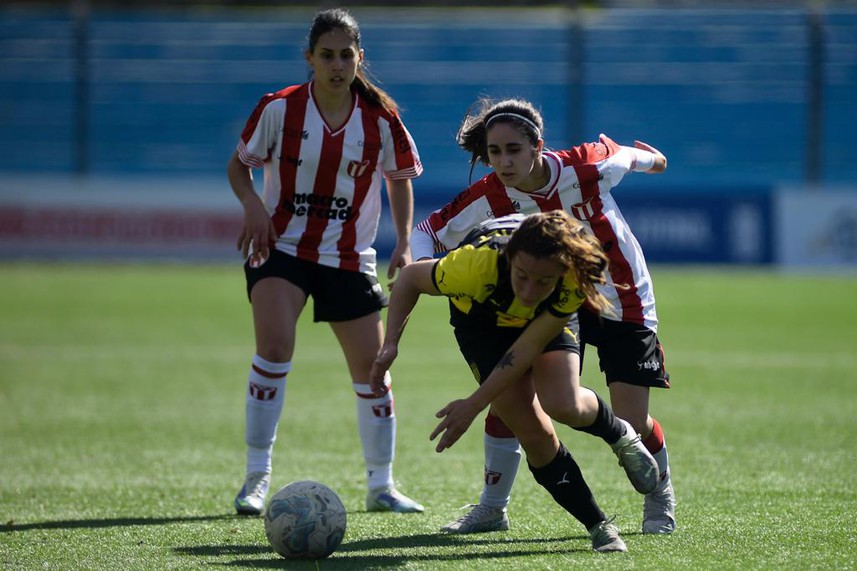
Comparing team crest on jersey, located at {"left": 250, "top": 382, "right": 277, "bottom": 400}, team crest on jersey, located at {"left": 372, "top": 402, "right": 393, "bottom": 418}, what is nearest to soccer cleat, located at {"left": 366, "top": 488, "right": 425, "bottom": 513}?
team crest on jersey, located at {"left": 372, "top": 402, "right": 393, "bottom": 418}

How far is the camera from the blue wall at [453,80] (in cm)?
2288

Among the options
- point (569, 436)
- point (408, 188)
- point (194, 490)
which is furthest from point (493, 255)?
point (569, 436)

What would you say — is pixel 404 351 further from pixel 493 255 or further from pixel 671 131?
pixel 671 131

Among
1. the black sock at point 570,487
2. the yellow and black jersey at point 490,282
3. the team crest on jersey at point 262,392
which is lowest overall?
the black sock at point 570,487

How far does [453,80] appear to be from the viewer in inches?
925

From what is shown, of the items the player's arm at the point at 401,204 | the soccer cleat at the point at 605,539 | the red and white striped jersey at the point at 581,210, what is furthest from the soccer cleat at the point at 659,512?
the player's arm at the point at 401,204

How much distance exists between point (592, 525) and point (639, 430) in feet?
1.79

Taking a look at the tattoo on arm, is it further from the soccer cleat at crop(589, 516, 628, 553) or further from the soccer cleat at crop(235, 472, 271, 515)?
the soccer cleat at crop(235, 472, 271, 515)

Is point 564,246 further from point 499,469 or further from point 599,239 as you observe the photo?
point 499,469

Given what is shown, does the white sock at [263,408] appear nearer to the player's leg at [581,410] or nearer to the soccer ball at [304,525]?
the soccer ball at [304,525]

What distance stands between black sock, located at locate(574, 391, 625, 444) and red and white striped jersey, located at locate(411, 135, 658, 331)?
53 centimetres

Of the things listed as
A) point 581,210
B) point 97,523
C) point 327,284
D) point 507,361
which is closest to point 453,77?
point 327,284

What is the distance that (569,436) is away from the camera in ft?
22.8

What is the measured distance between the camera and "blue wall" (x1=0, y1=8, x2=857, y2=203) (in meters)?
22.9
